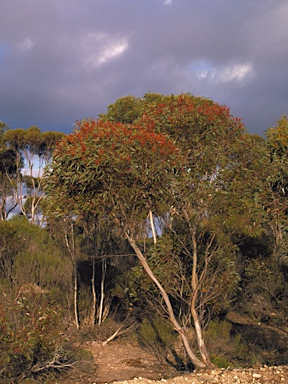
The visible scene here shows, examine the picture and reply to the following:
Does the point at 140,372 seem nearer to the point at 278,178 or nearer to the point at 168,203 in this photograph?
the point at 168,203

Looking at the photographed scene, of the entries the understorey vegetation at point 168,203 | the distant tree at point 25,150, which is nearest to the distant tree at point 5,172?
the distant tree at point 25,150

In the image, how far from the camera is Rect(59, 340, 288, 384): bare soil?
7.45 meters

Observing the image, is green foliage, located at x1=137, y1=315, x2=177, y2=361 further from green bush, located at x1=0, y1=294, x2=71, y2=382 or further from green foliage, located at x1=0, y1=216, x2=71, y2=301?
green bush, located at x1=0, y1=294, x2=71, y2=382

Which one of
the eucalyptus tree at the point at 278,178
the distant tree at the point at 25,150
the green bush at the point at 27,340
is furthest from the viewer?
the distant tree at the point at 25,150

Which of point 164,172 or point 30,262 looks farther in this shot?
point 30,262

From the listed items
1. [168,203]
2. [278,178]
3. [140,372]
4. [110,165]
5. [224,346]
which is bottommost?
[140,372]

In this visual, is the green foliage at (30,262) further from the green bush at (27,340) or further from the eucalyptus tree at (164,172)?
the eucalyptus tree at (164,172)

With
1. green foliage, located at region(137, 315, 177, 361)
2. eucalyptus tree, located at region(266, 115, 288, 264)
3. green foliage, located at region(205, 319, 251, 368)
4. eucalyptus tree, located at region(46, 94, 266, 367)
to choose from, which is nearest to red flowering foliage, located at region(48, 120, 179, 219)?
eucalyptus tree, located at region(46, 94, 266, 367)

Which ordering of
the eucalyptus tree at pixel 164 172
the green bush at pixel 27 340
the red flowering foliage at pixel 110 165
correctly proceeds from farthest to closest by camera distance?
the green bush at pixel 27 340, the eucalyptus tree at pixel 164 172, the red flowering foliage at pixel 110 165

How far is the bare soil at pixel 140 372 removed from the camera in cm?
745

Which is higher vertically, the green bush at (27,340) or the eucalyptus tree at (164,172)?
the eucalyptus tree at (164,172)

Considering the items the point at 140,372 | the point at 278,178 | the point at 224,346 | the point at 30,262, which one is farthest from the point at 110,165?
the point at 30,262

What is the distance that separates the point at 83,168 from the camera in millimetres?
8008

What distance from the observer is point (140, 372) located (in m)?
10.8
